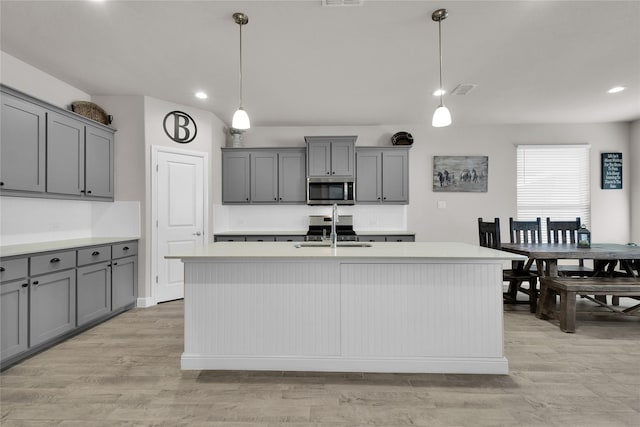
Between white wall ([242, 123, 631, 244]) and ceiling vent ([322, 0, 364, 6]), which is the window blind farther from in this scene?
ceiling vent ([322, 0, 364, 6])

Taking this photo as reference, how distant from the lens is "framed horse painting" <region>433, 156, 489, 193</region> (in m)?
5.21

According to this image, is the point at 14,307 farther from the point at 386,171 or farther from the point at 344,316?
the point at 386,171

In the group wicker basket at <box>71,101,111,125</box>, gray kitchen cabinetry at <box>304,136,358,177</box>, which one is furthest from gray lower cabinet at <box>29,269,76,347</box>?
gray kitchen cabinetry at <box>304,136,358,177</box>

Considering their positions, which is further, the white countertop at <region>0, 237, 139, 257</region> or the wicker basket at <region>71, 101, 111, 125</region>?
the wicker basket at <region>71, 101, 111, 125</region>

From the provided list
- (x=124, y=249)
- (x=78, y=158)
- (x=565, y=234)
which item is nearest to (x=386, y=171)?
(x=565, y=234)

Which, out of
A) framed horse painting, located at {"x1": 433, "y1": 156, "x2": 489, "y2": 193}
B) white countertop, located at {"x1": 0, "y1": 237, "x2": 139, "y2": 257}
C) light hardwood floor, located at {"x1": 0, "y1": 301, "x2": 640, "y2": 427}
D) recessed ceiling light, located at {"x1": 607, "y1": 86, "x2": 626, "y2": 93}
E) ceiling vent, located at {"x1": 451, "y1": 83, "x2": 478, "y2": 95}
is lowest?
light hardwood floor, located at {"x1": 0, "y1": 301, "x2": 640, "y2": 427}

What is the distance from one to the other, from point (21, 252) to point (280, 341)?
6.99 ft

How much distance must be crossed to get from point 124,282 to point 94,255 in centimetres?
62

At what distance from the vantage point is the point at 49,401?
1932mm

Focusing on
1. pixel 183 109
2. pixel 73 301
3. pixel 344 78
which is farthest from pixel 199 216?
pixel 344 78

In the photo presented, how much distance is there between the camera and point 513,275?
384 cm

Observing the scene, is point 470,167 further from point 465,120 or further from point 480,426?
point 480,426

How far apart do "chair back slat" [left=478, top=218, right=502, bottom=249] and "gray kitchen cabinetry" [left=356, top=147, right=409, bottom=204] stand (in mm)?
1241

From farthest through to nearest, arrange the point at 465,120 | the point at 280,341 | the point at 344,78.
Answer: the point at 465,120, the point at 344,78, the point at 280,341
